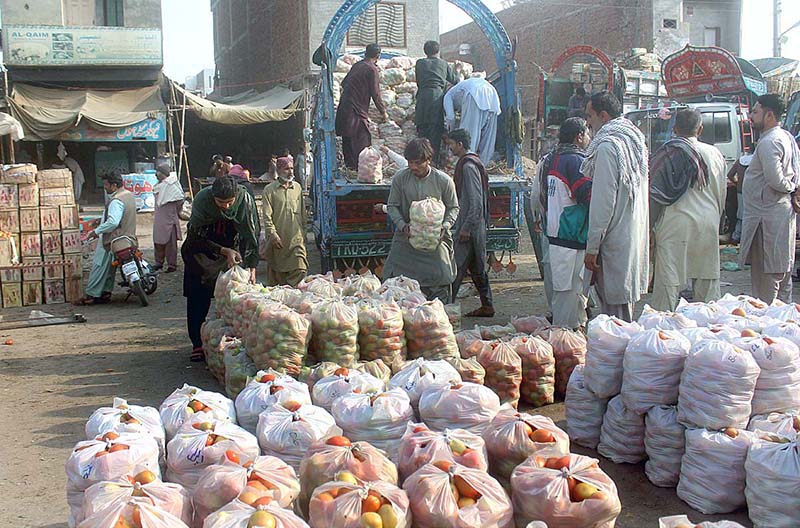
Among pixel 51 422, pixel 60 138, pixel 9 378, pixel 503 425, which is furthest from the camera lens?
pixel 60 138

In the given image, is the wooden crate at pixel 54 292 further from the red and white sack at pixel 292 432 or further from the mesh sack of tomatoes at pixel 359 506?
the mesh sack of tomatoes at pixel 359 506

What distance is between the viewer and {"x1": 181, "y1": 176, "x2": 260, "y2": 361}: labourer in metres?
6.05

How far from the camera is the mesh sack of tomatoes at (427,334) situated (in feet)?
16.7

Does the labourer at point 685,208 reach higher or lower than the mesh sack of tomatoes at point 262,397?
higher

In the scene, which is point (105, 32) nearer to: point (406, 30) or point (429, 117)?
point (406, 30)

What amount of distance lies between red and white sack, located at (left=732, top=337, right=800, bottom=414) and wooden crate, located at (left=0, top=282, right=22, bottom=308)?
27.2 feet

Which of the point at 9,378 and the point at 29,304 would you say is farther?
the point at 29,304

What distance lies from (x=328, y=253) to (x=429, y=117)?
86.8 inches

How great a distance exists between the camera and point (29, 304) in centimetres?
927

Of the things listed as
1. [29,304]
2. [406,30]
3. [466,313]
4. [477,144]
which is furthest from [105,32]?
[466,313]

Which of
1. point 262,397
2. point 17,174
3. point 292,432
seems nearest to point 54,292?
point 17,174

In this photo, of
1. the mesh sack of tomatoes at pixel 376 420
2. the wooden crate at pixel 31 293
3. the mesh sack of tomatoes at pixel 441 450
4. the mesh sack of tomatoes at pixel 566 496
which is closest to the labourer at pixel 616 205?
the mesh sack of tomatoes at pixel 376 420

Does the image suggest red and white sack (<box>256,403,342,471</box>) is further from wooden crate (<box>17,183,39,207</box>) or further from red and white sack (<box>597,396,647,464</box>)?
wooden crate (<box>17,183,39,207</box>)

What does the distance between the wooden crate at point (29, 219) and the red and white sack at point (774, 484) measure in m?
8.41
